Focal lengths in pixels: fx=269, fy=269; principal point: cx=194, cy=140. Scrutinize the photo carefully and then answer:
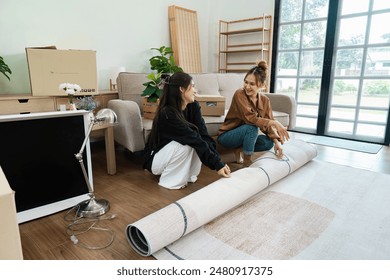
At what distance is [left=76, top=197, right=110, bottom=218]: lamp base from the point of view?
1468mm

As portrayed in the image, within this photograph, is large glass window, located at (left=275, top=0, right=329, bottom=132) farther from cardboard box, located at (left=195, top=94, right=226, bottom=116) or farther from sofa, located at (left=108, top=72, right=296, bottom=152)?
cardboard box, located at (left=195, top=94, right=226, bottom=116)

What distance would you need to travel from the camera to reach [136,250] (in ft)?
3.78

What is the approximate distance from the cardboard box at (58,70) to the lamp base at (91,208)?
99 centimetres

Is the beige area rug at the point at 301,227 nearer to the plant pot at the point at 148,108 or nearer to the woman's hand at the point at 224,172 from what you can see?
the woman's hand at the point at 224,172

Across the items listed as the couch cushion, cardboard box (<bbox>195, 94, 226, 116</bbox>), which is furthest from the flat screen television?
the couch cushion

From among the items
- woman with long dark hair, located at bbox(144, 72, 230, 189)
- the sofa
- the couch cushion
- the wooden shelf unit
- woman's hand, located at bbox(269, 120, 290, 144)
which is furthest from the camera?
the wooden shelf unit

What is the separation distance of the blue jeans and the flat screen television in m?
1.10

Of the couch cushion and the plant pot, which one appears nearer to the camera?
the plant pot

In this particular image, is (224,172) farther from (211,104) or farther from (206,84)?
(206,84)

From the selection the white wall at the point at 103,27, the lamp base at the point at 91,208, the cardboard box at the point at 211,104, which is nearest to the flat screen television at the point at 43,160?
the lamp base at the point at 91,208

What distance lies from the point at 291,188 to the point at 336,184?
356mm

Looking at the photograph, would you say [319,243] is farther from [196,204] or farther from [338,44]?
[338,44]

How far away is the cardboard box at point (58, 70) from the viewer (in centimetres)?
197
